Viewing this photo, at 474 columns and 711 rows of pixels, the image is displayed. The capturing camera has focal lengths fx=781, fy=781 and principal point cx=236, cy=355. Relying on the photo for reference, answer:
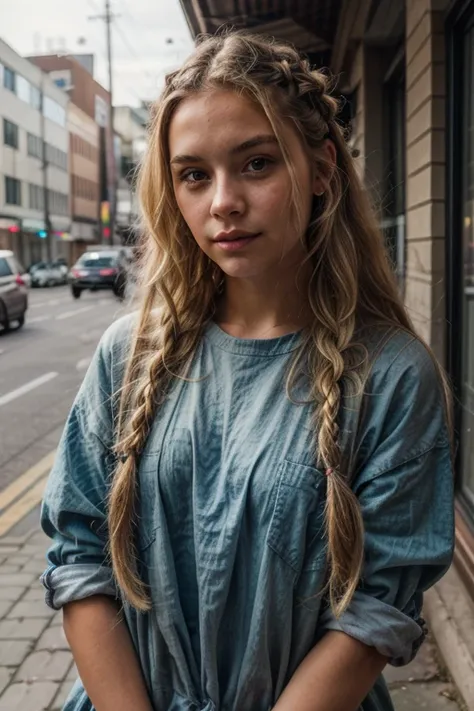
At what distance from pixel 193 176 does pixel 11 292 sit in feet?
54.6

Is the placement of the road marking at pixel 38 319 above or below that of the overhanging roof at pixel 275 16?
below

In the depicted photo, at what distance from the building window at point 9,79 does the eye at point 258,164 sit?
51.5 metres

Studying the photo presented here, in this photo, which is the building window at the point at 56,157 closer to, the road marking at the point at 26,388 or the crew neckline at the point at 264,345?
the road marking at the point at 26,388

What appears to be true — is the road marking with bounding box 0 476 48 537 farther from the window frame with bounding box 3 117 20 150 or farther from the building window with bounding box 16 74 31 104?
the building window with bounding box 16 74 31 104

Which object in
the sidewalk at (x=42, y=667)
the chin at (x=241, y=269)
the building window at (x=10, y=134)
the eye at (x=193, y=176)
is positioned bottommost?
the sidewalk at (x=42, y=667)

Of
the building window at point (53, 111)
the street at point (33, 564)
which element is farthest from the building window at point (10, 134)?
the street at point (33, 564)

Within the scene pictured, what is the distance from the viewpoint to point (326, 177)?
134cm

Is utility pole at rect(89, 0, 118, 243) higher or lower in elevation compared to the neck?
higher

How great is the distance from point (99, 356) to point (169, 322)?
140 mm

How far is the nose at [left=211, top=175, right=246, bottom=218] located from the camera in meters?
1.23

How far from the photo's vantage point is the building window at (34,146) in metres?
54.2

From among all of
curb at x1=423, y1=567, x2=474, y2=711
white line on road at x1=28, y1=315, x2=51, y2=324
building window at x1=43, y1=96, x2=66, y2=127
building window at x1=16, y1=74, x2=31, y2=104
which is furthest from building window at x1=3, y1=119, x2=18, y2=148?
curb at x1=423, y1=567, x2=474, y2=711

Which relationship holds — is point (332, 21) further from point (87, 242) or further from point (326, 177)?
point (87, 242)

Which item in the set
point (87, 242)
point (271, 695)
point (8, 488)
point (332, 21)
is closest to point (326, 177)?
point (271, 695)
